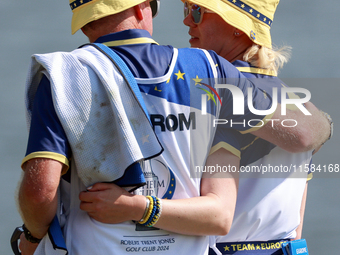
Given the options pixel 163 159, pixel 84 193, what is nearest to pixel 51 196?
pixel 84 193

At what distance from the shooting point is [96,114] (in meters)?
1.59

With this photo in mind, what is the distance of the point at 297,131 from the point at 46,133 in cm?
100

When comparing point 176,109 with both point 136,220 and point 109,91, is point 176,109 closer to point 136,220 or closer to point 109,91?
point 109,91

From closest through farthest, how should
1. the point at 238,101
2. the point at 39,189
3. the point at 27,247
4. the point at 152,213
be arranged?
the point at 39,189, the point at 152,213, the point at 27,247, the point at 238,101

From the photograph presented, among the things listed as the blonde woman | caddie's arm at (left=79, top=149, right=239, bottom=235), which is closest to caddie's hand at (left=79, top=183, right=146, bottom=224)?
caddie's arm at (left=79, top=149, right=239, bottom=235)

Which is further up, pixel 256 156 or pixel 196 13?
pixel 196 13

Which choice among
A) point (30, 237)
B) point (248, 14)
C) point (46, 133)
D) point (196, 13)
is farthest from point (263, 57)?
point (30, 237)

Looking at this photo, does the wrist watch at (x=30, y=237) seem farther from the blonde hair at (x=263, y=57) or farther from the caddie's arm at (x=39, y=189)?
the blonde hair at (x=263, y=57)

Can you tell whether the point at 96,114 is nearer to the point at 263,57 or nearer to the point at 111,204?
the point at 111,204

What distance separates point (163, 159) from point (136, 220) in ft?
0.75

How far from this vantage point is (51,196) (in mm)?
1533

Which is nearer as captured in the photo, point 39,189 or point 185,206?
point 39,189

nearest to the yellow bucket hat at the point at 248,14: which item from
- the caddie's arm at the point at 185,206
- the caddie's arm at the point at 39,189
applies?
the caddie's arm at the point at 185,206

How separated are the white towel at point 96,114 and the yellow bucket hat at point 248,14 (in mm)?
821
